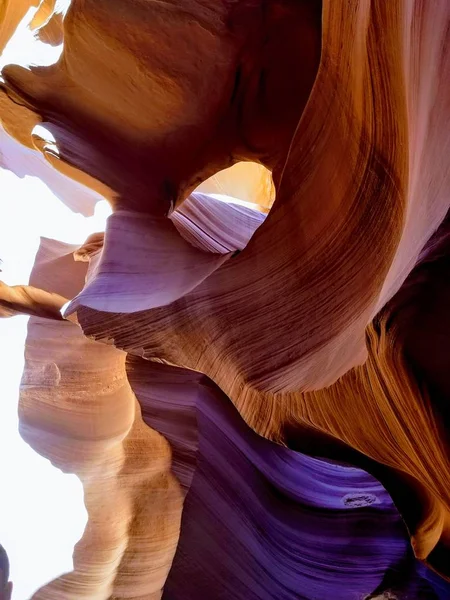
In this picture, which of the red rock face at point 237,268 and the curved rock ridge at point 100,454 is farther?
the curved rock ridge at point 100,454

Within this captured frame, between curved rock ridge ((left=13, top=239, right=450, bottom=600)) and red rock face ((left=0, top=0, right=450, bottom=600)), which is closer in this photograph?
red rock face ((left=0, top=0, right=450, bottom=600))

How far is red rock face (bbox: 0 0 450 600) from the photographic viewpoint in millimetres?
740

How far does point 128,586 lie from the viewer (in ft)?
5.38

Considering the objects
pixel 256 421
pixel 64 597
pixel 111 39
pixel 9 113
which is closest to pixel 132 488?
pixel 64 597

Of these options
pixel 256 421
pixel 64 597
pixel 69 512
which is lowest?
pixel 64 597

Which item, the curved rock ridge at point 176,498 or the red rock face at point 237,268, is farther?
the curved rock ridge at point 176,498

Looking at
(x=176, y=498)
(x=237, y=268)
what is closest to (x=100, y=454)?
(x=176, y=498)

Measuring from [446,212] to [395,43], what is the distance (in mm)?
204

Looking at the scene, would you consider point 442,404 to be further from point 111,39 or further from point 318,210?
point 111,39

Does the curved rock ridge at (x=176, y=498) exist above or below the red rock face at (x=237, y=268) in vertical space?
below

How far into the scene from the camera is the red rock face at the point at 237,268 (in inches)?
29.1

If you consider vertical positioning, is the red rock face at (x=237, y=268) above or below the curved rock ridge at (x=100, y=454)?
above

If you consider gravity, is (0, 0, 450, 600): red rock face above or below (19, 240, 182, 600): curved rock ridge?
above

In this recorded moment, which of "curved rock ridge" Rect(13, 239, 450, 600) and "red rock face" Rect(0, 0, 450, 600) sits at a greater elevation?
"red rock face" Rect(0, 0, 450, 600)
